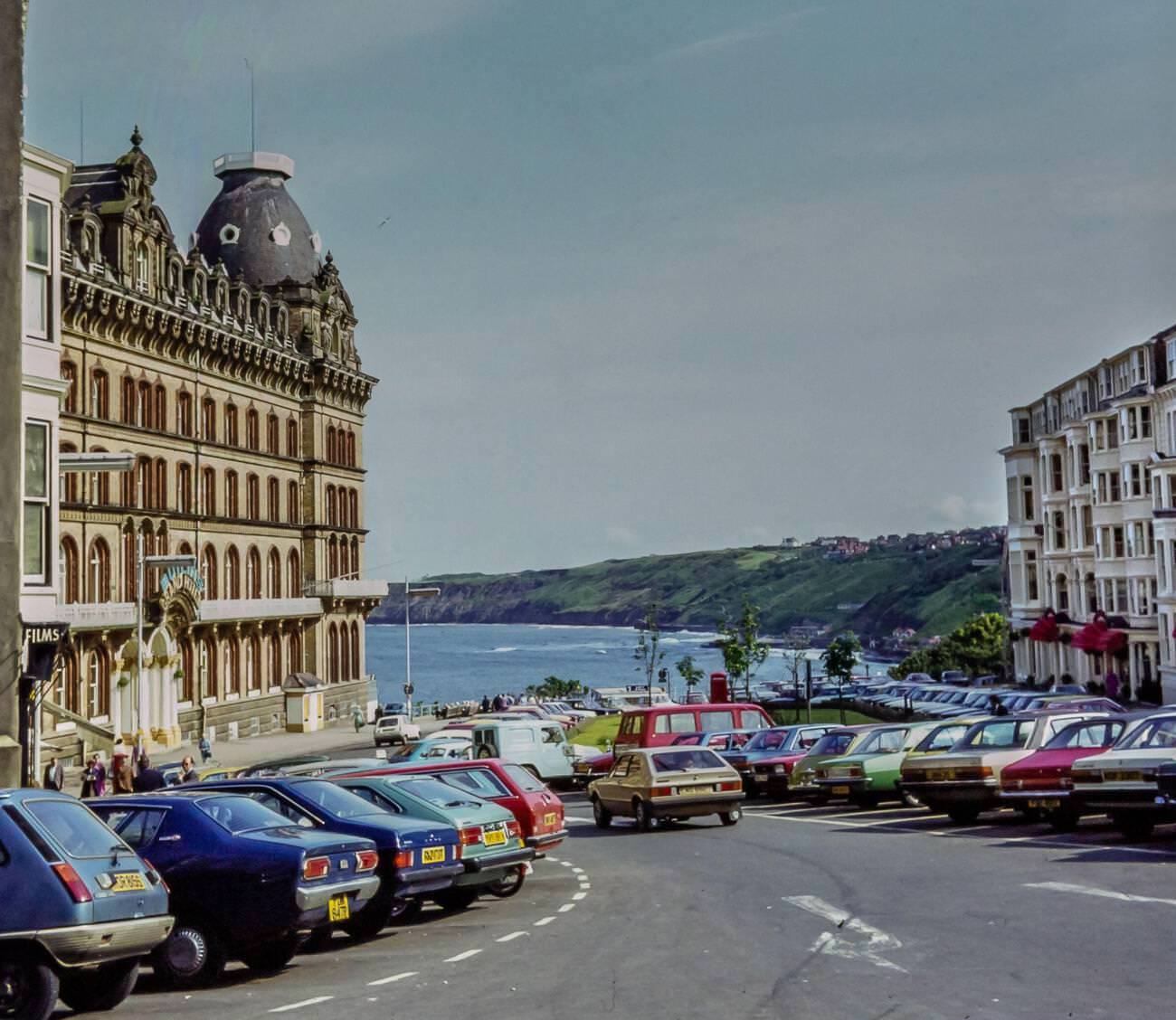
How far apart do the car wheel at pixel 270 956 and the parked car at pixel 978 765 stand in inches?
497

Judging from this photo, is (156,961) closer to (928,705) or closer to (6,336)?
(6,336)

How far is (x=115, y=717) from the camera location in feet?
188

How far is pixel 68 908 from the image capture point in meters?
11.2

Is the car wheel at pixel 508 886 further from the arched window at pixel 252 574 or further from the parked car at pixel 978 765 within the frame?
the arched window at pixel 252 574

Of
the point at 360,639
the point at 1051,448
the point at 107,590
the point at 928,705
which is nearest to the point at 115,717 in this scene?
the point at 107,590

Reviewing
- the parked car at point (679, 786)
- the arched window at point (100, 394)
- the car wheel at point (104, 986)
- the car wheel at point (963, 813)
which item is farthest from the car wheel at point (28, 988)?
the arched window at point (100, 394)

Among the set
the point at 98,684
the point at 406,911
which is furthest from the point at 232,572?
the point at 406,911

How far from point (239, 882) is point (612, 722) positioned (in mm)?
57579

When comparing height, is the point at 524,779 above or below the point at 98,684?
below

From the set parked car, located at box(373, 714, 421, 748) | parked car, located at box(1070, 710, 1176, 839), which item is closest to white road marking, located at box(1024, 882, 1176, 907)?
parked car, located at box(1070, 710, 1176, 839)

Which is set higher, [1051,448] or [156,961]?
[1051,448]

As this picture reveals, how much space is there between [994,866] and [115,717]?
44965mm

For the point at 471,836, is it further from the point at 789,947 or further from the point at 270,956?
the point at 789,947

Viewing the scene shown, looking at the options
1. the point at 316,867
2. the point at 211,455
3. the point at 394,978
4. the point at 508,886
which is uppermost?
the point at 211,455
